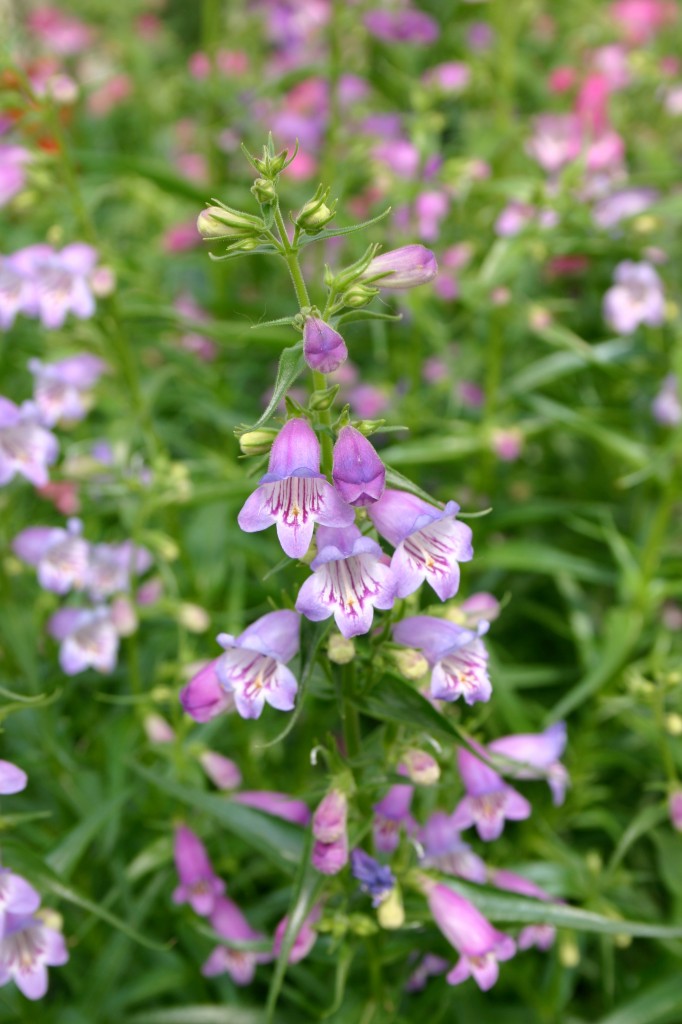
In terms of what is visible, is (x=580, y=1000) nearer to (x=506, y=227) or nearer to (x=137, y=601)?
(x=137, y=601)

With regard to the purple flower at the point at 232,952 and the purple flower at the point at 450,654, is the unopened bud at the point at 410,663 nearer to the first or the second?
the purple flower at the point at 450,654

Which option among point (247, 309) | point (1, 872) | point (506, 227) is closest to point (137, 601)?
point (1, 872)

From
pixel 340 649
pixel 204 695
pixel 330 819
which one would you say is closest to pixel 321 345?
pixel 340 649

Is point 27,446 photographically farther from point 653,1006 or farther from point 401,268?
point 653,1006

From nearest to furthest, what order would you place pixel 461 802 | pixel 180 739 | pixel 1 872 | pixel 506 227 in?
pixel 1 872, pixel 461 802, pixel 180 739, pixel 506 227

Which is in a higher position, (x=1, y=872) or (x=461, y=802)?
(x=1, y=872)

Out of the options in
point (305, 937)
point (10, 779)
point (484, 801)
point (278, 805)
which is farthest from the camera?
point (278, 805)

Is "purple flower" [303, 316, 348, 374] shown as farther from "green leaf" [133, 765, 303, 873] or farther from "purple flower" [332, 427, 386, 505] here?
"green leaf" [133, 765, 303, 873]
